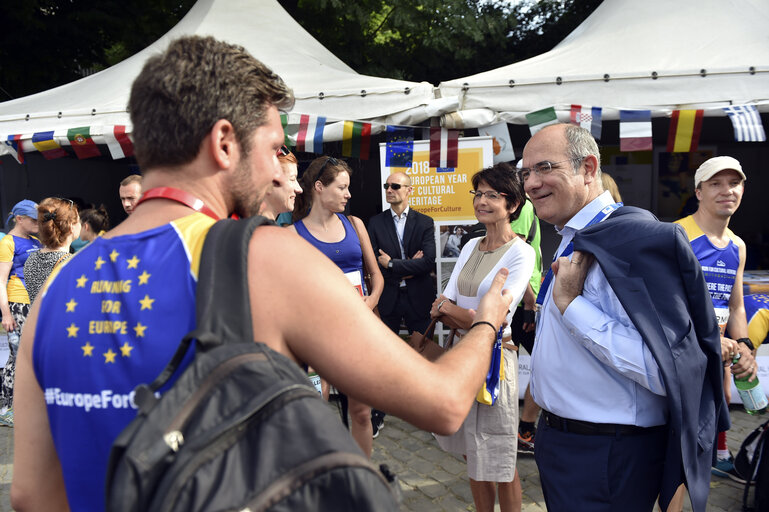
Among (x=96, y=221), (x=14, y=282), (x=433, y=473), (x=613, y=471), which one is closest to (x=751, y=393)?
(x=613, y=471)

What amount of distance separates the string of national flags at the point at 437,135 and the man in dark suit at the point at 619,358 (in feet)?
10.5

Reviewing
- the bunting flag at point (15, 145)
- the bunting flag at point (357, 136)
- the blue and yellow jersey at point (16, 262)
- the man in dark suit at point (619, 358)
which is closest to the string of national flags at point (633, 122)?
the bunting flag at point (357, 136)

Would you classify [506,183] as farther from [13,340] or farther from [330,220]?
[13,340]

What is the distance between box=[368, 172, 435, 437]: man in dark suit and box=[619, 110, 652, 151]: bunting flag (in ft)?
6.77

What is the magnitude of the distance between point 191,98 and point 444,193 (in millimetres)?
4897

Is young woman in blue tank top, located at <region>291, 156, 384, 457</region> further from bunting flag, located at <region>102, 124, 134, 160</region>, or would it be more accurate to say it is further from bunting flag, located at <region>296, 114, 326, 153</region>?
bunting flag, located at <region>102, 124, 134, 160</region>

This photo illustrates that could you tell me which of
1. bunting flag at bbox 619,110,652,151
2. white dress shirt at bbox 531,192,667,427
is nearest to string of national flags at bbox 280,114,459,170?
bunting flag at bbox 619,110,652,151

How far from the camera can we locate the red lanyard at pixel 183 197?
3.11 ft

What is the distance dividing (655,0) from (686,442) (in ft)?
24.7

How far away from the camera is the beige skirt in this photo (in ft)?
9.12

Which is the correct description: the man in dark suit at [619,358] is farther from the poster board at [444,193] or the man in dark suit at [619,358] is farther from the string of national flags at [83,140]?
the string of national flags at [83,140]

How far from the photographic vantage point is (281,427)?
0.70 m

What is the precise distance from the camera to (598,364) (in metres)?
1.90

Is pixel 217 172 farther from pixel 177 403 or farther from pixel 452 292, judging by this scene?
pixel 452 292
